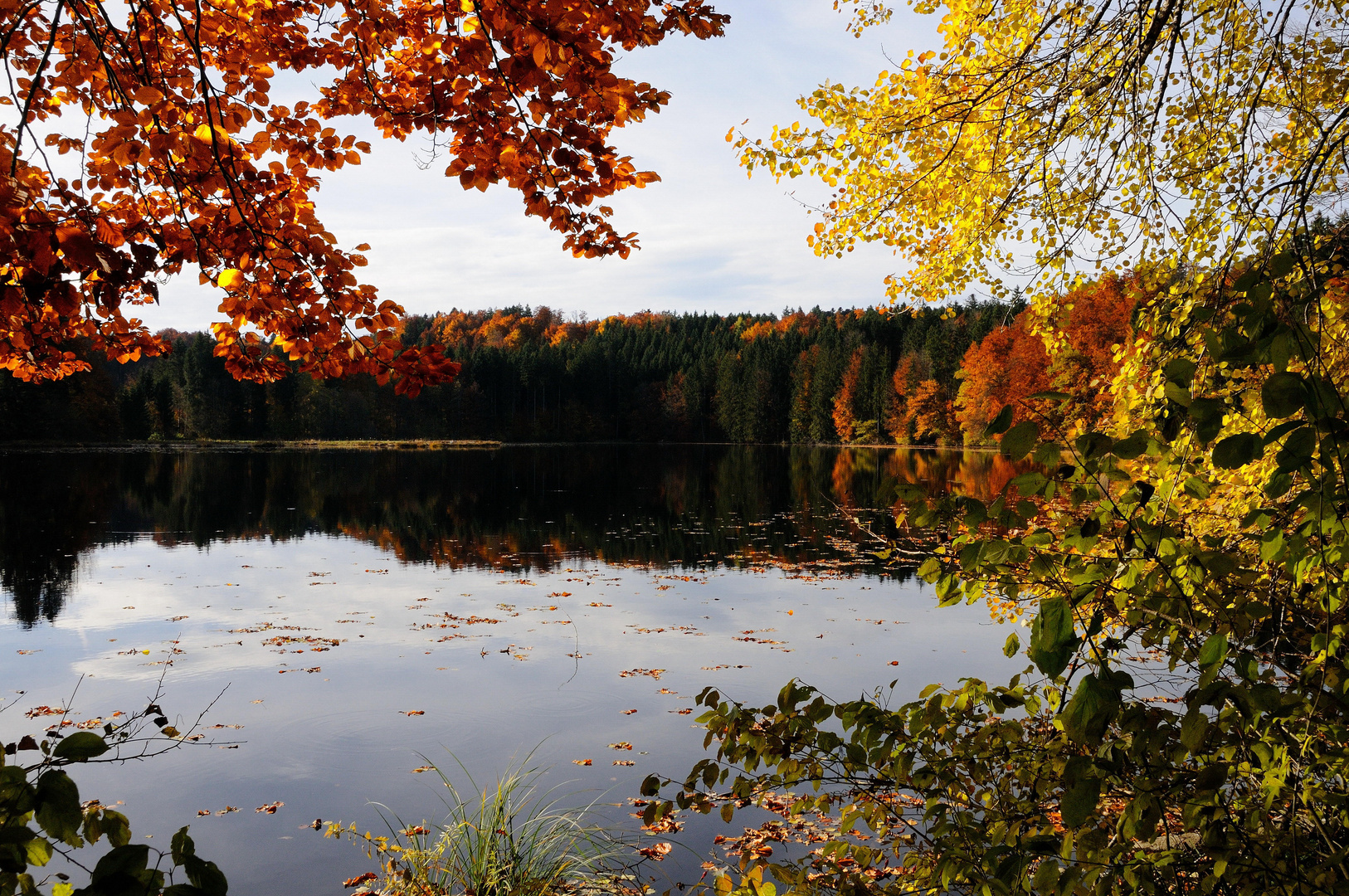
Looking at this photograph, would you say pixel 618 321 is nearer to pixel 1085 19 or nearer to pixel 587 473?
pixel 587 473

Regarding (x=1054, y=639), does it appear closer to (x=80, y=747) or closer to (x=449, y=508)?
(x=80, y=747)

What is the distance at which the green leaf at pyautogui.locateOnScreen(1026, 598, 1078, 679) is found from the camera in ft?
4.86

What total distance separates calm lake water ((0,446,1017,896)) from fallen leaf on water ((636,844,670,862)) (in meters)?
0.14

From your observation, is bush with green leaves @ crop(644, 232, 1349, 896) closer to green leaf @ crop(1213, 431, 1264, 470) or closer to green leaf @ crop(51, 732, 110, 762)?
green leaf @ crop(1213, 431, 1264, 470)

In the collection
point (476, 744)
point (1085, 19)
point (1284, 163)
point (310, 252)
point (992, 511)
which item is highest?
point (1085, 19)

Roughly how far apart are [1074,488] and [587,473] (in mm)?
43395

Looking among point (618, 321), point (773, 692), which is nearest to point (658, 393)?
point (618, 321)

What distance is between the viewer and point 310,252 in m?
4.65

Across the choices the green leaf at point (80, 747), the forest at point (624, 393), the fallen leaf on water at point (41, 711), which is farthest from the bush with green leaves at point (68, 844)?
the forest at point (624, 393)

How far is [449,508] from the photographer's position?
27.6 metres


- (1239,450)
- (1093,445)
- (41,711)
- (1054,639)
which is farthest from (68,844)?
(41,711)

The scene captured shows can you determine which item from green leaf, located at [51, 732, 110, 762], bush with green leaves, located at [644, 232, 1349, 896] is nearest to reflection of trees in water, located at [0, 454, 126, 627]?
green leaf, located at [51, 732, 110, 762]

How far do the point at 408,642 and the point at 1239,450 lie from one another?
11.4 m

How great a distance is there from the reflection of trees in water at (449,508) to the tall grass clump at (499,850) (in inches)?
171
